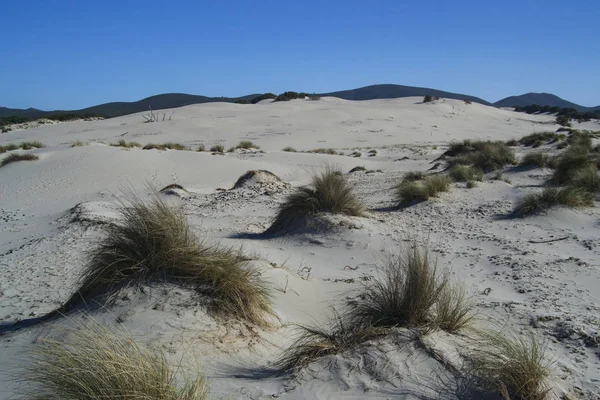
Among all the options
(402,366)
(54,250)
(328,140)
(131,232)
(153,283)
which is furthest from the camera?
(328,140)

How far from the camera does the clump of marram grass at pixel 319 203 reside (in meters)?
7.91

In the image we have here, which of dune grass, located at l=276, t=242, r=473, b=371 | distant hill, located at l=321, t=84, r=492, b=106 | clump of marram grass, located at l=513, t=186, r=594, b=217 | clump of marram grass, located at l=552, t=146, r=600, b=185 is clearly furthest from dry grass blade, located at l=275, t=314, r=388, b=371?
distant hill, located at l=321, t=84, r=492, b=106

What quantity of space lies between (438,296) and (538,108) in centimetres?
6563

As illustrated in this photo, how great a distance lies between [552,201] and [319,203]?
4.08 meters

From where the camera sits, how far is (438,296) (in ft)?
11.9

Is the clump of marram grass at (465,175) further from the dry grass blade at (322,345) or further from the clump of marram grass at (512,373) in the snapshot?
the clump of marram grass at (512,373)

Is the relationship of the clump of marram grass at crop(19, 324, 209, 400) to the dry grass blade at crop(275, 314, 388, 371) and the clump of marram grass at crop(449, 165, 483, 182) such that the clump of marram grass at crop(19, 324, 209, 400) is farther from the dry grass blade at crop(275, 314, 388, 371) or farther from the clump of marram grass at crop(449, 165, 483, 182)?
the clump of marram grass at crop(449, 165, 483, 182)

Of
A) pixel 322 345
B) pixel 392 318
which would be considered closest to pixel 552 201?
pixel 392 318

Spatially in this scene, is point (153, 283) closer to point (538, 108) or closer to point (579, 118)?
point (579, 118)

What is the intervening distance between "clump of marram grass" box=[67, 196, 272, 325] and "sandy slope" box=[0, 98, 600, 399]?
17cm

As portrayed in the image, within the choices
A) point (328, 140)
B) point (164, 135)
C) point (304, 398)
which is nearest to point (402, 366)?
point (304, 398)

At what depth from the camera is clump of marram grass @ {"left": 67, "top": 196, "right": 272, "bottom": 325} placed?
3881mm

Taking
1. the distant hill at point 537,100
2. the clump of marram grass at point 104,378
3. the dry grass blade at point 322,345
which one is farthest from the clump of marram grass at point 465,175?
the distant hill at point 537,100

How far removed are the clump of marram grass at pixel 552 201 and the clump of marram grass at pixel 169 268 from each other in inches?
232
